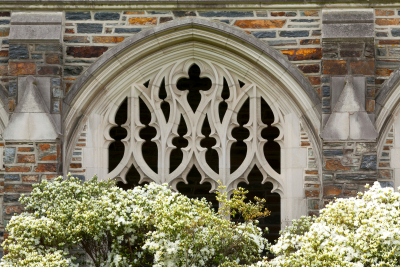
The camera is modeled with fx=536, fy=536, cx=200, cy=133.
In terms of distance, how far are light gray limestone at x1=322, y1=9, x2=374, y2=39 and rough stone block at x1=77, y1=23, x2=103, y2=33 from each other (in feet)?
8.54

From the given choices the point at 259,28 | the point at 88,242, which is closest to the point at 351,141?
the point at 259,28

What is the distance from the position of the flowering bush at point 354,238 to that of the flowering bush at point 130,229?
0.54m

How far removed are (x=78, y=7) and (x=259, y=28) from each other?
2.15m

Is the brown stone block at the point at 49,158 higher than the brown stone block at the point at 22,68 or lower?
lower

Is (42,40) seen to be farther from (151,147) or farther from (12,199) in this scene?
(151,147)

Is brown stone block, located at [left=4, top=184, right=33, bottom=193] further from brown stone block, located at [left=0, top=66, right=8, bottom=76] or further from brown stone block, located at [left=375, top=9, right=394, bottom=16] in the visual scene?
brown stone block, located at [left=375, top=9, right=394, bottom=16]

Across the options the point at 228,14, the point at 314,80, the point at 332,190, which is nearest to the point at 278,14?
the point at 228,14

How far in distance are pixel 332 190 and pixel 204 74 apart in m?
2.05

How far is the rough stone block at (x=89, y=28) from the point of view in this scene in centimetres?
636

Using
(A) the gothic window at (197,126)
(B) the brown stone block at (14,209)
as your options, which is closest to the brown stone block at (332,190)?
(A) the gothic window at (197,126)

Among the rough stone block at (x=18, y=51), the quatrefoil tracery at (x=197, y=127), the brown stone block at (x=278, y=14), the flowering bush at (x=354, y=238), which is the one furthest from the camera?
the quatrefoil tracery at (x=197, y=127)

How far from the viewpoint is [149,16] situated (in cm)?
635

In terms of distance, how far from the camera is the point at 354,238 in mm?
4391

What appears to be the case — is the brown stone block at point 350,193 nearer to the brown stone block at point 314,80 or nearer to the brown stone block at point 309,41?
the brown stone block at point 314,80
